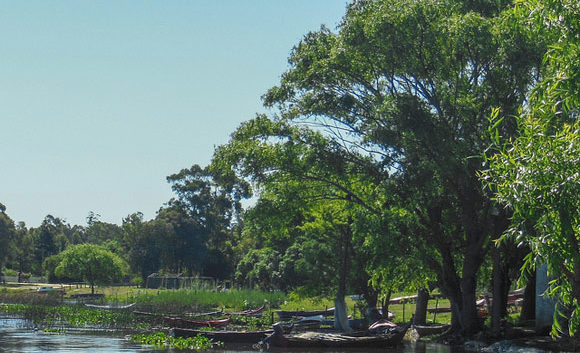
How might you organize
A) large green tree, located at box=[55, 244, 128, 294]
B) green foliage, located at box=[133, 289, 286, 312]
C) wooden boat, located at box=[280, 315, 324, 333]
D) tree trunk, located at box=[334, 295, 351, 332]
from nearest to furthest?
tree trunk, located at box=[334, 295, 351, 332] < wooden boat, located at box=[280, 315, 324, 333] < green foliage, located at box=[133, 289, 286, 312] < large green tree, located at box=[55, 244, 128, 294]

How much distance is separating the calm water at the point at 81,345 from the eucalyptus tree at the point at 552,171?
20.1m

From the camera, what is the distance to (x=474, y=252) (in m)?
33.8

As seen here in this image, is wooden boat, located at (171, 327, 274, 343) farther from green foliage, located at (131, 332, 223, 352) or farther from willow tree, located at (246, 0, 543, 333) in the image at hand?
willow tree, located at (246, 0, 543, 333)

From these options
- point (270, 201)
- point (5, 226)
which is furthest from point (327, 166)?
point (5, 226)

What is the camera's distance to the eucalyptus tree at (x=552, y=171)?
→ 1194cm

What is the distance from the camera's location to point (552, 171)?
11977 millimetres

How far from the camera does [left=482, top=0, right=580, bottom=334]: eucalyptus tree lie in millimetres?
11938

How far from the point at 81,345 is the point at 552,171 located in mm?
25965

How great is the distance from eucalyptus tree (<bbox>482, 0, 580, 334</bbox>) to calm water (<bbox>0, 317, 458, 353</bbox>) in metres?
20.1

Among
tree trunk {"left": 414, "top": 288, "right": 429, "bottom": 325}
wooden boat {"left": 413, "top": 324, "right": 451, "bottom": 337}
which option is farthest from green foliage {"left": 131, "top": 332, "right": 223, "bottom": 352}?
tree trunk {"left": 414, "top": 288, "right": 429, "bottom": 325}

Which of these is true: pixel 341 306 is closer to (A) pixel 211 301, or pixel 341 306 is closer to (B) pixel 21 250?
(A) pixel 211 301

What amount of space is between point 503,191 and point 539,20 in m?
3.27

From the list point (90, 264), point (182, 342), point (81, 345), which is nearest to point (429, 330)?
point (182, 342)

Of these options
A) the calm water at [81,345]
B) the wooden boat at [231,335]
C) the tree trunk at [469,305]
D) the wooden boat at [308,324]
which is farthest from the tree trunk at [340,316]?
the tree trunk at [469,305]
